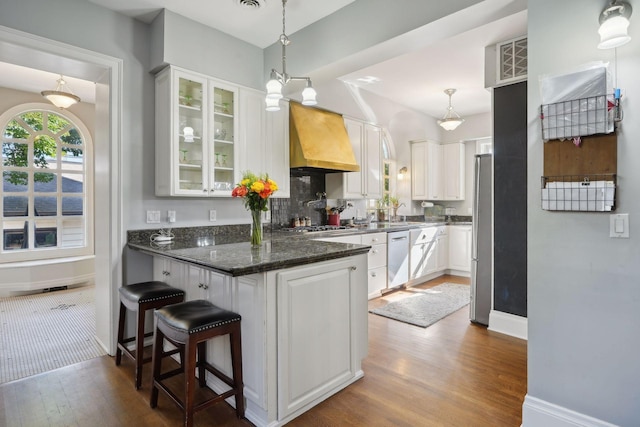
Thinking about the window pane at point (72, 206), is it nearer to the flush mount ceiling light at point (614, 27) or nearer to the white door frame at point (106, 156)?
the white door frame at point (106, 156)

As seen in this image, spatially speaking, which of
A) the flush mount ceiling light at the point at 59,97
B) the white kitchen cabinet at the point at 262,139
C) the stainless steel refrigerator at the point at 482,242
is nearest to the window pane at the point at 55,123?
the flush mount ceiling light at the point at 59,97

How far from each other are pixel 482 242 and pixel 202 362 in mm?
2922

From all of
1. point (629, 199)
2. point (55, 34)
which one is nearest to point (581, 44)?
point (629, 199)

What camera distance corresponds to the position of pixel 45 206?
528cm

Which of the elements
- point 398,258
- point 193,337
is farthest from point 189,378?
point 398,258

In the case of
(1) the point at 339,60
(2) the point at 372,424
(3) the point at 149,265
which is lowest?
(2) the point at 372,424

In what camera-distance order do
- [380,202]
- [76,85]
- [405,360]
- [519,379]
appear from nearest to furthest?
[519,379]
[405,360]
[76,85]
[380,202]

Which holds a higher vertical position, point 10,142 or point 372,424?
point 10,142

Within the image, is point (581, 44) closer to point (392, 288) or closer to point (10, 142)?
point (392, 288)

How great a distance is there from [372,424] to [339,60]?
2685 mm

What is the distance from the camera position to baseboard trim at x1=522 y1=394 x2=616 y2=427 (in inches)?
68.3

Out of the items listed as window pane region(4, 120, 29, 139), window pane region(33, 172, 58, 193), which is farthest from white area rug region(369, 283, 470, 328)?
window pane region(4, 120, 29, 139)

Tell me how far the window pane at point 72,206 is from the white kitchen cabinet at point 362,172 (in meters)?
4.09

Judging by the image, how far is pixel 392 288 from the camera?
4.84 metres
